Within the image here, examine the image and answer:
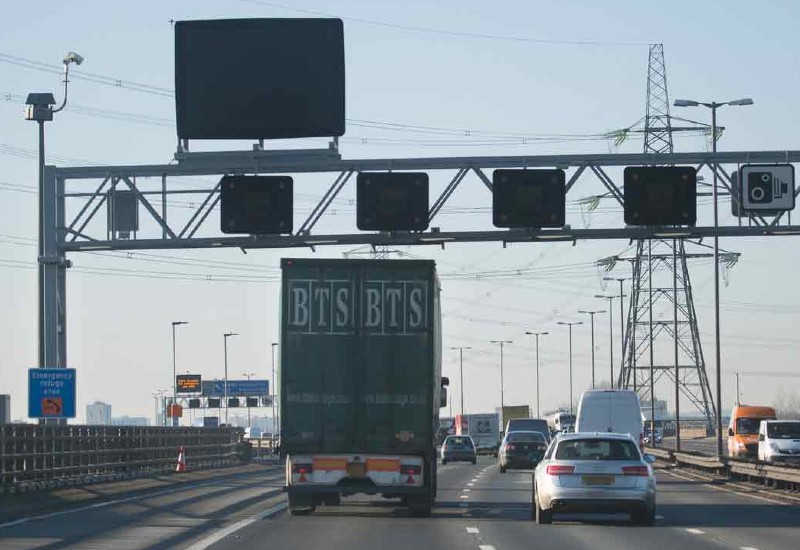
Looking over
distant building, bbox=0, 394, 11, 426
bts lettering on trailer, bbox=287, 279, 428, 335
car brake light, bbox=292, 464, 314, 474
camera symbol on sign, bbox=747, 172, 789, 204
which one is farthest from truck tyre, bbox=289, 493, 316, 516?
camera symbol on sign, bbox=747, 172, 789, 204

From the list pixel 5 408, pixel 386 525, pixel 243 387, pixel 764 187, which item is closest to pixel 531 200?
pixel 764 187

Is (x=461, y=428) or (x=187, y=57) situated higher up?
(x=187, y=57)

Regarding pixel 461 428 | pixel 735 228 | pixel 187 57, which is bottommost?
pixel 461 428

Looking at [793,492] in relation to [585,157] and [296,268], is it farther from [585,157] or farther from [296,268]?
[296,268]

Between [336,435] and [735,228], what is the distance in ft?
42.5

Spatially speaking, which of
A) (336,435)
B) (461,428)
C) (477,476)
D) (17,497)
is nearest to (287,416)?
(336,435)

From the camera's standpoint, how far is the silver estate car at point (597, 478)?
2555 centimetres

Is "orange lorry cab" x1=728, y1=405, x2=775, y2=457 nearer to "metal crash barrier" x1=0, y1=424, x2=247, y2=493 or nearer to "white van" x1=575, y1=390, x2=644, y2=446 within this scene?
"white van" x1=575, y1=390, x2=644, y2=446

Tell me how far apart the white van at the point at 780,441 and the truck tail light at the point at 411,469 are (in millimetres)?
29084

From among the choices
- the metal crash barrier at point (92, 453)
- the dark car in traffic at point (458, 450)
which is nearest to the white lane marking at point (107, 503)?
the metal crash barrier at point (92, 453)

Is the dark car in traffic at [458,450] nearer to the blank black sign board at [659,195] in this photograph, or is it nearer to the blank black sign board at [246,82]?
the blank black sign board at [659,195]

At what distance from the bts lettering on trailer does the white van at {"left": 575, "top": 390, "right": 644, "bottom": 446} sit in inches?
1010

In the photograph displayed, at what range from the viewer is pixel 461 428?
326 feet

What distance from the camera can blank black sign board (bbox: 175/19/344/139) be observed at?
34.0m
